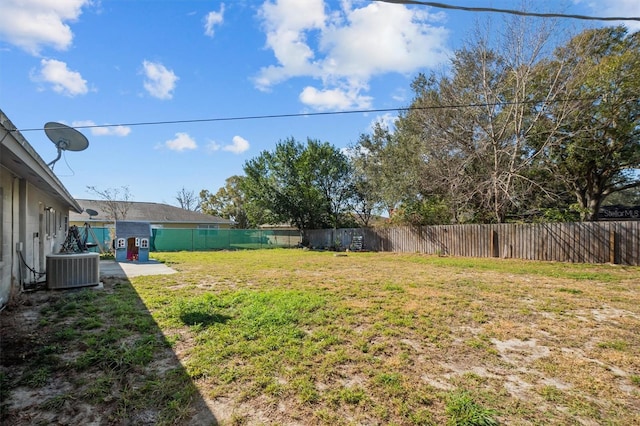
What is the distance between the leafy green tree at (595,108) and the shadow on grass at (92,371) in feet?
44.6

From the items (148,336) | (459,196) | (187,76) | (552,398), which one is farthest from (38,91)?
(459,196)

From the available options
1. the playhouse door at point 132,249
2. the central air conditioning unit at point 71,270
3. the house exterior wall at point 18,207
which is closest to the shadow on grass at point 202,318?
the house exterior wall at point 18,207

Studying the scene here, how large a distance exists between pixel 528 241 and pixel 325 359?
11.2m

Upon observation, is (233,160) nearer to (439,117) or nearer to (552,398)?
(439,117)

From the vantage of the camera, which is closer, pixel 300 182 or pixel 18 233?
pixel 18 233

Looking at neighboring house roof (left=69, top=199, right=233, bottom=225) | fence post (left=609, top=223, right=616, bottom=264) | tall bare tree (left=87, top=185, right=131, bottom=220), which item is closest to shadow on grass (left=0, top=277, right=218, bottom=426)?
fence post (left=609, top=223, right=616, bottom=264)

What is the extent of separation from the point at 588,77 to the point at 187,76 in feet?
44.5

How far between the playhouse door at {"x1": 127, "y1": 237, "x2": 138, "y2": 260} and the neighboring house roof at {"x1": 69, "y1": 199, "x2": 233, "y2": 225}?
470 inches

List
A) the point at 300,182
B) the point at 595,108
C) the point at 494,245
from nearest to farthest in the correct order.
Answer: the point at 595,108, the point at 494,245, the point at 300,182

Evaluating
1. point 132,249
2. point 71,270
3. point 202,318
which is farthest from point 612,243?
point 132,249

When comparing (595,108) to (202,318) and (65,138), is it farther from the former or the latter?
(65,138)

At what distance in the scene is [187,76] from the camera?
7.30 m

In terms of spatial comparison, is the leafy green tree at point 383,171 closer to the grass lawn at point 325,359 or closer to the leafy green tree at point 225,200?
the grass lawn at point 325,359

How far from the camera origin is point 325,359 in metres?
3.05
